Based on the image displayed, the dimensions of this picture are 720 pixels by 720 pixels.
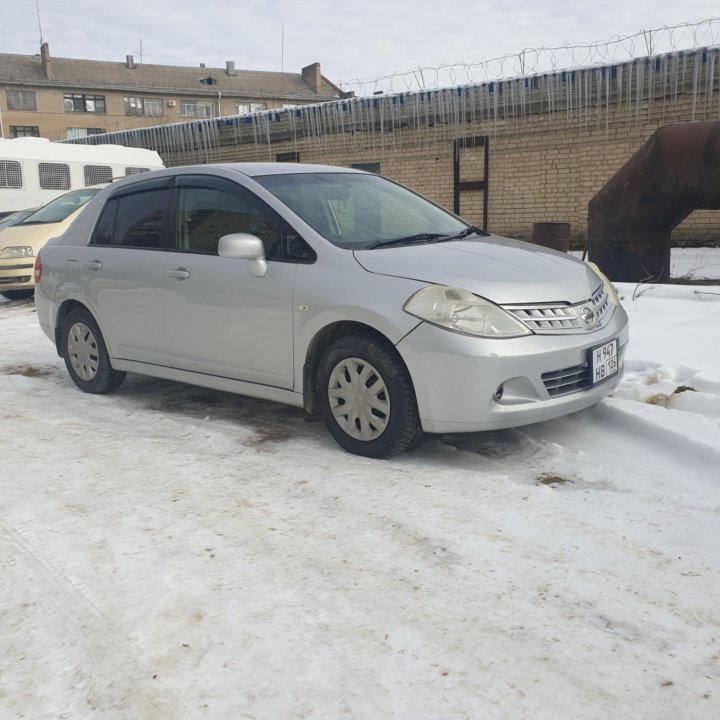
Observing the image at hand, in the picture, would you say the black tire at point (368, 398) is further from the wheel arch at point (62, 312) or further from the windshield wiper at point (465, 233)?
the wheel arch at point (62, 312)

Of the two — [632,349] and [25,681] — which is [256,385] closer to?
[25,681]

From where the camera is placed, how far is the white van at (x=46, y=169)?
1591 centimetres

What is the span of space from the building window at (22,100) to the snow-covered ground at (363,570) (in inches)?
2161

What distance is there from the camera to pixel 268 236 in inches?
182

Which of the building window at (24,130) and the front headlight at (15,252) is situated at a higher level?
the building window at (24,130)

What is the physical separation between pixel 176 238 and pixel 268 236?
0.88 m

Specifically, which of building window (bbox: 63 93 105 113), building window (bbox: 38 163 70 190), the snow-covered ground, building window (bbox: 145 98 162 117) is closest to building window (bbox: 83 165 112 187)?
building window (bbox: 38 163 70 190)

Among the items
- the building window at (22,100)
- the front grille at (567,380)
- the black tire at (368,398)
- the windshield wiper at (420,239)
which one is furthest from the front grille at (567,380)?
the building window at (22,100)

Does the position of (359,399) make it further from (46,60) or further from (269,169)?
(46,60)

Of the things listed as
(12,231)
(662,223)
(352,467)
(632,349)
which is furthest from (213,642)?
(12,231)

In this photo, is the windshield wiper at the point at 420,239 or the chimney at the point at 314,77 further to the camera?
the chimney at the point at 314,77

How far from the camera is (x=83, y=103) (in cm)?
5444

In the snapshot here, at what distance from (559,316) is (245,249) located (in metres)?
1.76

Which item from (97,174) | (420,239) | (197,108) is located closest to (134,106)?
(197,108)
